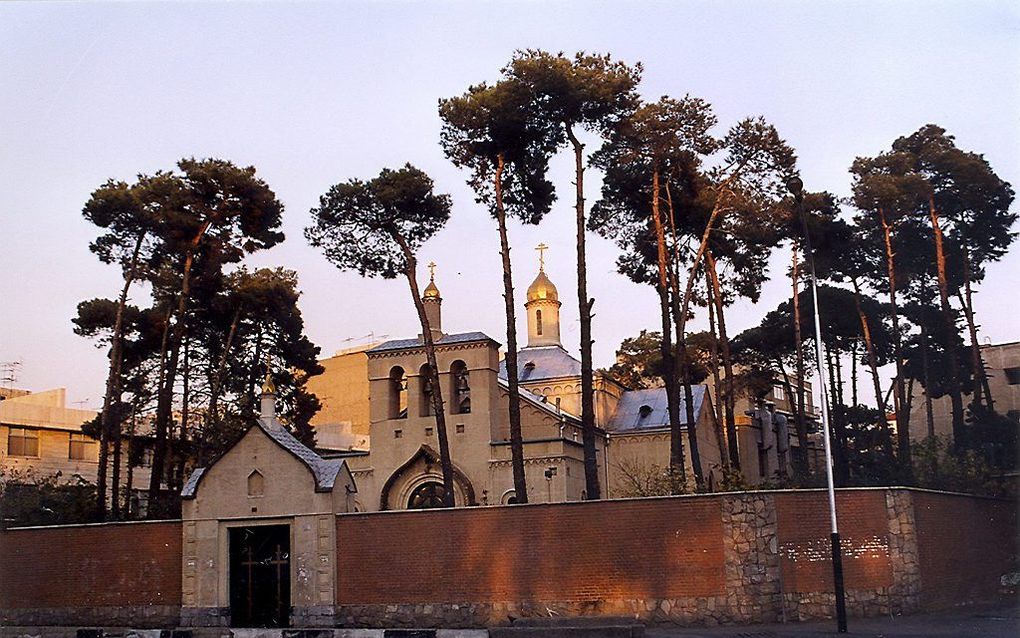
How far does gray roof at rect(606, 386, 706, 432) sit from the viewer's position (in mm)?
43562

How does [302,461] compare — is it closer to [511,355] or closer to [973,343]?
[511,355]

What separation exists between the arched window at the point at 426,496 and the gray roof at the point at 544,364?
9655 millimetres

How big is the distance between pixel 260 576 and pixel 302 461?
8.89 ft

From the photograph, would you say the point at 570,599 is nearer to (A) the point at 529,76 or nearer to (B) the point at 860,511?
(B) the point at 860,511

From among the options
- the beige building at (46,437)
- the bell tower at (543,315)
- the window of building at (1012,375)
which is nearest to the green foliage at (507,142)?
the bell tower at (543,315)

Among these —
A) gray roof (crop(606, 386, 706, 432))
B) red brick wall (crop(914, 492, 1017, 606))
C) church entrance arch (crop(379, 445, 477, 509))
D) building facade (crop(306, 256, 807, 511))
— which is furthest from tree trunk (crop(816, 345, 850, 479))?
church entrance arch (crop(379, 445, 477, 509))

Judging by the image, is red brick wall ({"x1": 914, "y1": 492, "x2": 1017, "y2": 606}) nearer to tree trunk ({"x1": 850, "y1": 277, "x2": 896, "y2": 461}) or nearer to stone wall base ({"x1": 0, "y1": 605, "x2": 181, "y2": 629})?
tree trunk ({"x1": 850, "y1": 277, "x2": 896, "y2": 461})

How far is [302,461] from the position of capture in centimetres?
2266

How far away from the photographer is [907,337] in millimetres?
40750

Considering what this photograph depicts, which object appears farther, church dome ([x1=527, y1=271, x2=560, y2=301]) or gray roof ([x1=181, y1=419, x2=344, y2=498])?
church dome ([x1=527, y1=271, x2=560, y2=301])

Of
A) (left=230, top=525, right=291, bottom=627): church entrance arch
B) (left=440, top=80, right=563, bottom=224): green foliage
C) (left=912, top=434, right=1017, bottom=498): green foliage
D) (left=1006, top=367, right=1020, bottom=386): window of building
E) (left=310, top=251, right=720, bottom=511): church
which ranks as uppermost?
(left=440, top=80, right=563, bottom=224): green foliage

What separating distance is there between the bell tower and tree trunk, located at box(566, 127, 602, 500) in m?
20.8

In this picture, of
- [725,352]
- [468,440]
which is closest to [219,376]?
[468,440]

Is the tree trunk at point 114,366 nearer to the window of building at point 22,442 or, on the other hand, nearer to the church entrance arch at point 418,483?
the church entrance arch at point 418,483
